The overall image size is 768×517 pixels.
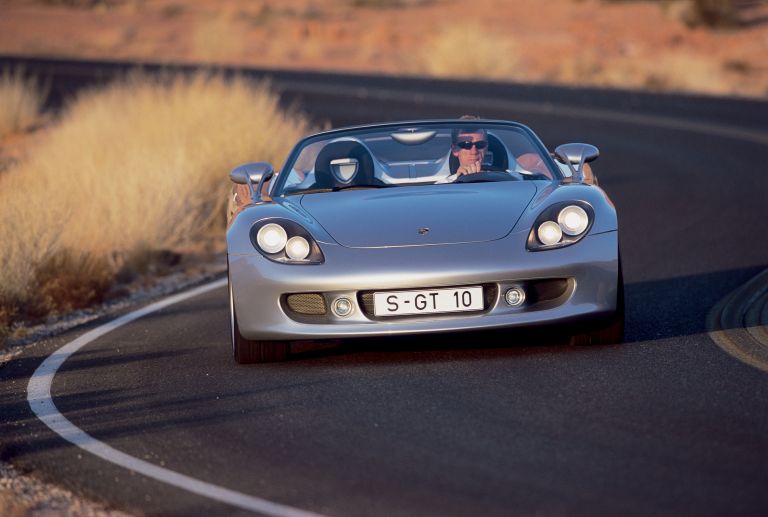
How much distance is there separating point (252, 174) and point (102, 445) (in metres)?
2.96

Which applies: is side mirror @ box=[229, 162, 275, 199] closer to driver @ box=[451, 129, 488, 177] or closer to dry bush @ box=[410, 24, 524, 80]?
driver @ box=[451, 129, 488, 177]

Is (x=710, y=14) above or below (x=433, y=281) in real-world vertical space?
below

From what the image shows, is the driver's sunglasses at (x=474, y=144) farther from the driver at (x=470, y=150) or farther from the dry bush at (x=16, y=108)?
the dry bush at (x=16, y=108)

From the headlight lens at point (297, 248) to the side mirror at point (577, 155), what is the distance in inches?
71.9

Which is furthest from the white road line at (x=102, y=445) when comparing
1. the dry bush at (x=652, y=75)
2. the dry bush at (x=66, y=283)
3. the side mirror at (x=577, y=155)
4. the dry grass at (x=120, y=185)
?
the dry bush at (x=652, y=75)

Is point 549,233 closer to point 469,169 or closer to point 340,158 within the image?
point 469,169

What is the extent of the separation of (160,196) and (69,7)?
203 feet

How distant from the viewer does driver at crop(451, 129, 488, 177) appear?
8578 millimetres

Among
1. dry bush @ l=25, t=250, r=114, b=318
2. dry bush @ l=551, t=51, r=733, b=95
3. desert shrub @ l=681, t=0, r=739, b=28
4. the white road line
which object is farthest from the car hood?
desert shrub @ l=681, t=0, r=739, b=28

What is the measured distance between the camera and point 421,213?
7.64 metres

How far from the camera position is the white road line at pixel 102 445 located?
16.6ft

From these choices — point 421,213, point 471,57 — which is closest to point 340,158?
point 421,213

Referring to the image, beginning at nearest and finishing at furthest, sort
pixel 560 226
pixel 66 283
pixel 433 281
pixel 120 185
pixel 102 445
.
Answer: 1. pixel 102 445
2. pixel 433 281
3. pixel 560 226
4. pixel 66 283
5. pixel 120 185

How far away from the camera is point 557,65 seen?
1618 inches
